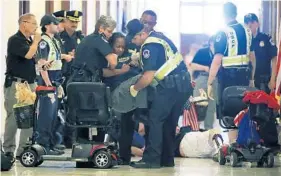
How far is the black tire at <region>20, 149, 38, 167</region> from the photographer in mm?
9570

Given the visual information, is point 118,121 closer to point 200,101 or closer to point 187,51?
point 200,101

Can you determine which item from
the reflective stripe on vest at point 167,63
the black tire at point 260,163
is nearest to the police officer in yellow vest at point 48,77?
the reflective stripe on vest at point 167,63

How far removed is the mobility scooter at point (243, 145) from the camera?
996 centimetres

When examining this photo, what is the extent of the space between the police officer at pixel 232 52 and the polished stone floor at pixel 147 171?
1320 mm

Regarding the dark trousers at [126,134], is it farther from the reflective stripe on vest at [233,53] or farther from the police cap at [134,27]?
the reflective stripe on vest at [233,53]

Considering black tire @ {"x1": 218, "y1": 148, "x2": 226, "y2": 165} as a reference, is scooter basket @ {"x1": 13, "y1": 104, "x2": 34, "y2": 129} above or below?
above

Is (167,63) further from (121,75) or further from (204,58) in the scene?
(204,58)

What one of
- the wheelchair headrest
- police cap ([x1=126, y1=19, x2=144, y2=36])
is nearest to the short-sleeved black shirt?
police cap ([x1=126, y1=19, x2=144, y2=36])

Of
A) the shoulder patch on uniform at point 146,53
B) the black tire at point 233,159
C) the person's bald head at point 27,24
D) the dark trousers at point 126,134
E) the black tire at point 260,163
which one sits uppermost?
the person's bald head at point 27,24

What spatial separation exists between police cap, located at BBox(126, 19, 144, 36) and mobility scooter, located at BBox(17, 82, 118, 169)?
1.62 metres

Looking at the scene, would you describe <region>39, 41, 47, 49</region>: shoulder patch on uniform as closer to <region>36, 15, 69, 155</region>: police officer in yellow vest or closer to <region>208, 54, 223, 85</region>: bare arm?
<region>36, 15, 69, 155</region>: police officer in yellow vest

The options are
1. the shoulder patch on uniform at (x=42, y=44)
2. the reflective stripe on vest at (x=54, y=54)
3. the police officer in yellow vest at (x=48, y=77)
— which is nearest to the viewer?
the police officer in yellow vest at (x=48, y=77)

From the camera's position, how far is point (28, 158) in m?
9.58

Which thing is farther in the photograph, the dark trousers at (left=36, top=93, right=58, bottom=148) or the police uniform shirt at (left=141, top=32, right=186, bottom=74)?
the dark trousers at (left=36, top=93, right=58, bottom=148)
